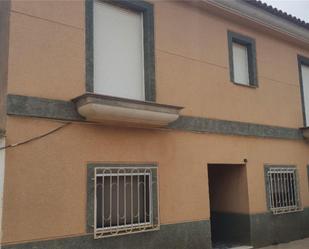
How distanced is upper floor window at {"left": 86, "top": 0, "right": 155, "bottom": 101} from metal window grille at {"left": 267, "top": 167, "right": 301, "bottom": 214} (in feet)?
13.2

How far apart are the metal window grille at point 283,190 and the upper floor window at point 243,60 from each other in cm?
223

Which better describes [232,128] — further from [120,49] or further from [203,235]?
[120,49]

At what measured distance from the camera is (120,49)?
23.0ft

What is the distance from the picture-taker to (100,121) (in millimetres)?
6301

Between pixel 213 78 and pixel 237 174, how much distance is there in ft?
7.41

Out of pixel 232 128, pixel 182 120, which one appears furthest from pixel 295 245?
pixel 182 120

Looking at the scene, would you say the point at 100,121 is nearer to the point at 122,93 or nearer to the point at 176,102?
the point at 122,93

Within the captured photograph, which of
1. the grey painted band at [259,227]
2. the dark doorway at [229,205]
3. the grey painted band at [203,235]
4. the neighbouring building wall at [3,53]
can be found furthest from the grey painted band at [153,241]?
the neighbouring building wall at [3,53]

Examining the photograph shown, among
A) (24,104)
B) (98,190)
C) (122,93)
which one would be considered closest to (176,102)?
(122,93)

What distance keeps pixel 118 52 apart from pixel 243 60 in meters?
3.73

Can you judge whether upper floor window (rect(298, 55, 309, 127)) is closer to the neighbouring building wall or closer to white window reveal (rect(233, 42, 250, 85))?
white window reveal (rect(233, 42, 250, 85))

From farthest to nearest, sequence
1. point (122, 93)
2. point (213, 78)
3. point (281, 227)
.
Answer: point (281, 227), point (213, 78), point (122, 93)

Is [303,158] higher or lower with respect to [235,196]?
higher

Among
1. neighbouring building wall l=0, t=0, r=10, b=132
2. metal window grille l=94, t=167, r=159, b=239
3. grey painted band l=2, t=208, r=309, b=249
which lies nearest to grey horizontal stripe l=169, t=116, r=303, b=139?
metal window grille l=94, t=167, r=159, b=239
